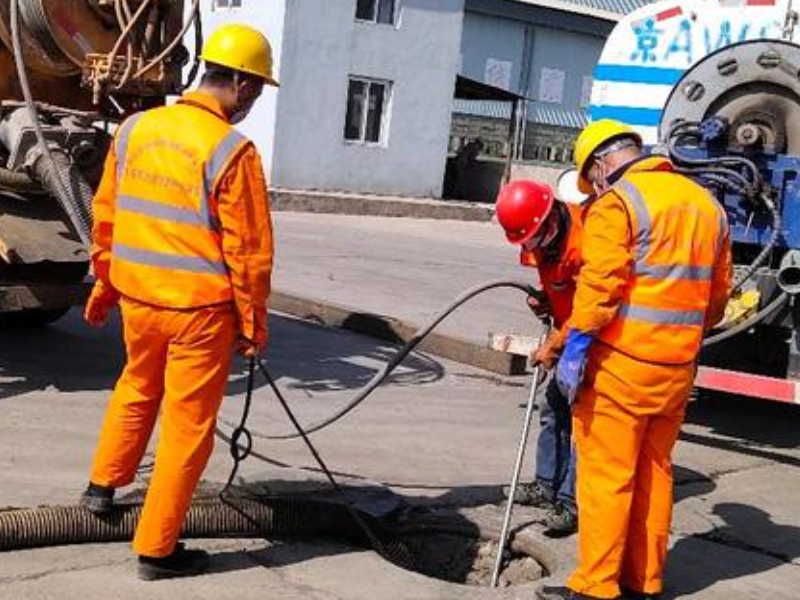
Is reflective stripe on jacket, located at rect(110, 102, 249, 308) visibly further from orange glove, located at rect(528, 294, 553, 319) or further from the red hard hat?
orange glove, located at rect(528, 294, 553, 319)

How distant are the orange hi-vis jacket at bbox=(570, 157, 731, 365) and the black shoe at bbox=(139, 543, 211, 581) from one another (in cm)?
160

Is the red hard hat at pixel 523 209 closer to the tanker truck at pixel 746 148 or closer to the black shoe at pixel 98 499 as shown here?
the black shoe at pixel 98 499

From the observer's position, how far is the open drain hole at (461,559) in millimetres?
5262

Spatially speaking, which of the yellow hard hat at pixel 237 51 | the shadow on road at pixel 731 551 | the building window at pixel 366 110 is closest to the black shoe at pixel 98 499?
the yellow hard hat at pixel 237 51

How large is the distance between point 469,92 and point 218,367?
75.2 ft

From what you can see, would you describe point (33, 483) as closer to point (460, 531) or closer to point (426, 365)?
point (460, 531)

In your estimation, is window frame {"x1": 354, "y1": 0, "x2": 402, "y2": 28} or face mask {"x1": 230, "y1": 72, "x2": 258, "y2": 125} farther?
window frame {"x1": 354, "y1": 0, "x2": 402, "y2": 28}

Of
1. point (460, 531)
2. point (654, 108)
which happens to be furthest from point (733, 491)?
point (654, 108)

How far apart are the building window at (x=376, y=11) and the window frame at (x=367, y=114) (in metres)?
1.09

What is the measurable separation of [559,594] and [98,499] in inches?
68.5

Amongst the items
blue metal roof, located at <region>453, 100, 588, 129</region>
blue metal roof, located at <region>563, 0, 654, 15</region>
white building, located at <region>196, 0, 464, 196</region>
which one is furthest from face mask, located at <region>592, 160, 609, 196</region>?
blue metal roof, located at <region>563, 0, 654, 15</region>

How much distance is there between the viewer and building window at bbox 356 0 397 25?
23.0m

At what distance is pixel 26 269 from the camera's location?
7.11m

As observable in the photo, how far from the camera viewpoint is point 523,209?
467 cm
